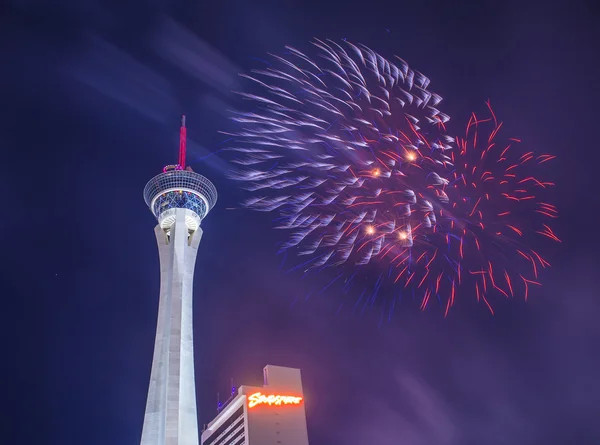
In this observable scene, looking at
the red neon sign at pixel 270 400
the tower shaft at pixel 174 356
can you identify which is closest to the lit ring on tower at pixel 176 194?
the tower shaft at pixel 174 356

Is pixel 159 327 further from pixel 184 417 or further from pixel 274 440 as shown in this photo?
pixel 274 440

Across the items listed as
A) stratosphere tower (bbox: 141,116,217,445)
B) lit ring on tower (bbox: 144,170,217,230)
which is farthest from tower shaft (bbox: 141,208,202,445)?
lit ring on tower (bbox: 144,170,217,230)

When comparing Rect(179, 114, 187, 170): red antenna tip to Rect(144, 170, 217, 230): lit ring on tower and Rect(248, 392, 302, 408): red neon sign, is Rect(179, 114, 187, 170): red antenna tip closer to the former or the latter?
Rect(144, 170, 217, 230): lit ring on tower

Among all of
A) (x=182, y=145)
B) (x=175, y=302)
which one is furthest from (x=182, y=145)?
(x=175, y=302)

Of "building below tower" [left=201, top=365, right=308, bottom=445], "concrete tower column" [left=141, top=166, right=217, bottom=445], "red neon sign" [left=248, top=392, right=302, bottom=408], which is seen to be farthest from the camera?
"red neon sign" [left=248, top=392, right=302, bottom=408]

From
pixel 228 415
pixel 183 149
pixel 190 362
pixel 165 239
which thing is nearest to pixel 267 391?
pixel 228 415

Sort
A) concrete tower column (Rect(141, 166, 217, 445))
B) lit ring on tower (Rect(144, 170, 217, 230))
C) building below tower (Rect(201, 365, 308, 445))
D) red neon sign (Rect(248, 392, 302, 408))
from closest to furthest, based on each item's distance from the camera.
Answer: concrete tower column (Rect(141, 166, 217, 445)) → lit ring on tower (Rect(144, 170, 217, 230)) → building below tower (Rect(201, 365, 308, 445)) → red neon sign (Rect(248, 392, 302, 408))

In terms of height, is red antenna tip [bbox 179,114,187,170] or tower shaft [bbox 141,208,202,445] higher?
red antenna tip [bbox 179,114,187,170]
